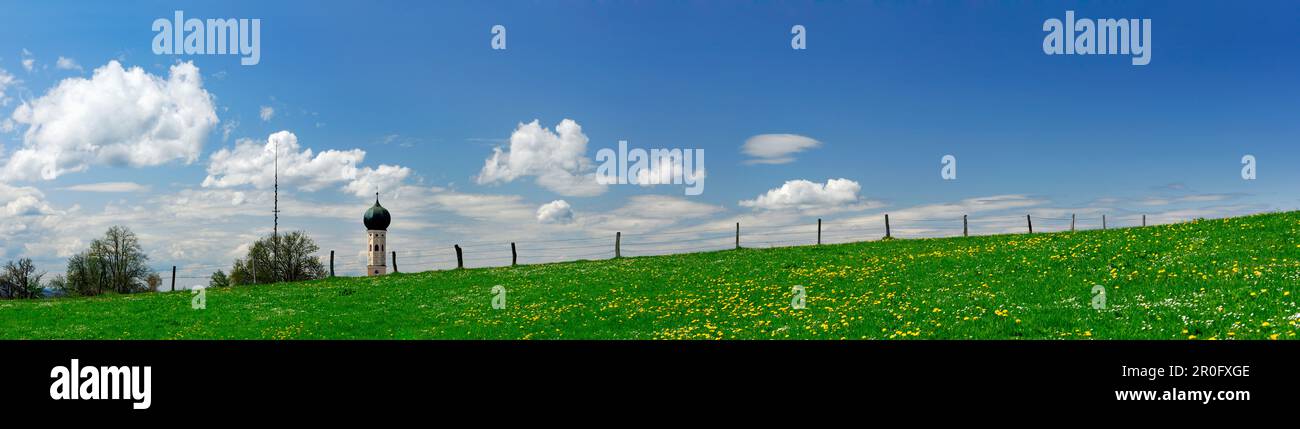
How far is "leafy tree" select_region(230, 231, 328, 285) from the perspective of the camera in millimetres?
80125

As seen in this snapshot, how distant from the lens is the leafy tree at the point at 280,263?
80.1m

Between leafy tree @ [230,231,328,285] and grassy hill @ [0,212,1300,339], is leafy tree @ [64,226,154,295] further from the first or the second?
grassy hill @ [0,212,1300,339]

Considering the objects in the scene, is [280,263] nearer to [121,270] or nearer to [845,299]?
[121,270]

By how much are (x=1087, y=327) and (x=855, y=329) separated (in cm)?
447

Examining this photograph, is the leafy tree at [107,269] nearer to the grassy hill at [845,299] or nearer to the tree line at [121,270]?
the tree line at [121,270]

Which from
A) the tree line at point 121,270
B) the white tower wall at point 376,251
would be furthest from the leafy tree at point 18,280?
the white tower wall at point 376,251

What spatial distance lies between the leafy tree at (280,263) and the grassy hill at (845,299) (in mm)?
38078

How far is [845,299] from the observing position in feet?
71.9

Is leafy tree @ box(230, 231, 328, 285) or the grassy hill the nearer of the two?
the grassy hill

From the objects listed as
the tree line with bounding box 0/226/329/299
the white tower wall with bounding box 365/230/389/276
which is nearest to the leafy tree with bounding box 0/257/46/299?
the tree line with bounding box 0/226/329/299

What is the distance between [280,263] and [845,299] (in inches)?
3067

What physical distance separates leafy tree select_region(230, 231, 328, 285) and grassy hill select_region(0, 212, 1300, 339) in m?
38.1
